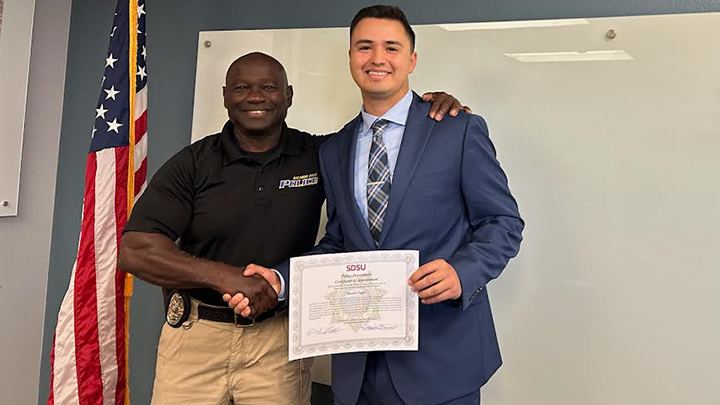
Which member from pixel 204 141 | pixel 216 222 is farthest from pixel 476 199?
pixel 204 141

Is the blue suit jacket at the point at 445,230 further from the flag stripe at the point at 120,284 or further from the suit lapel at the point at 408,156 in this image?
the flag stripe at the point at 120,284

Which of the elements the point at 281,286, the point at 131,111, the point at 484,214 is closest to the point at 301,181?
the point at 281,286

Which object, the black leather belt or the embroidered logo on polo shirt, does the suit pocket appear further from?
the black leather belt

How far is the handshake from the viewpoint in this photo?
1.42 metres

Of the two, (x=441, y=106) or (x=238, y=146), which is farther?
(x=238, y=146)

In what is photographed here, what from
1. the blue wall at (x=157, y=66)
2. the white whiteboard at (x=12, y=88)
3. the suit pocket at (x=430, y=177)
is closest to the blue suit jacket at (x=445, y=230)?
the suit pocket at (x=430, y=177)

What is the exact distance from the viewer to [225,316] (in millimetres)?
→ 1587

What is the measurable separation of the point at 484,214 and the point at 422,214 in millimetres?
148

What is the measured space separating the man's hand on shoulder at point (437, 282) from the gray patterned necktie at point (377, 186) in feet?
0.64

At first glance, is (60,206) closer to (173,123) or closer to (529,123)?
A: (173,123)

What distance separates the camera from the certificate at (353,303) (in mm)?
1272

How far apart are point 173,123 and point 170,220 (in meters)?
0.90

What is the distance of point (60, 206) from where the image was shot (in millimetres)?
2498

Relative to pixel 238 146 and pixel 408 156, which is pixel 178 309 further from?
pixel 408 156
